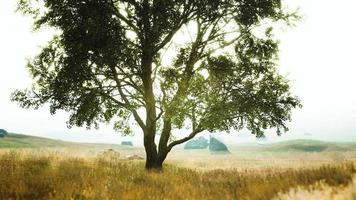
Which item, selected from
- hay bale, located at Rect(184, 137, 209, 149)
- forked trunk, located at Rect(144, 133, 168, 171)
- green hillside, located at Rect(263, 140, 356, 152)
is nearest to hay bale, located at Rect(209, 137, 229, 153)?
green hillside, located at Rect(263, 140, 356, 152)

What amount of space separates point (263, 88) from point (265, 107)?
0.88 metres

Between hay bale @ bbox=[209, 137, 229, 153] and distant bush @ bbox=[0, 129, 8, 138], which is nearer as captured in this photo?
distant bush @ bbox=[0, 129, 8, 138]

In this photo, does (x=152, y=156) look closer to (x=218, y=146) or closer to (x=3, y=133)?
(x=3, y=133)

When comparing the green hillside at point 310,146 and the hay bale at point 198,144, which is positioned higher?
the hay bale at point 198,144

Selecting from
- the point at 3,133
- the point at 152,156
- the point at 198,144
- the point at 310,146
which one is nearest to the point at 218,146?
the point at 310,146

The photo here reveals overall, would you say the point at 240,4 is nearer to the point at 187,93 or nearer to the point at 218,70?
the point at 218,70

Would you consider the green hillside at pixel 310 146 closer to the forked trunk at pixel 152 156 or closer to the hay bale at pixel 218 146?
the hay bale at pixel 218 146

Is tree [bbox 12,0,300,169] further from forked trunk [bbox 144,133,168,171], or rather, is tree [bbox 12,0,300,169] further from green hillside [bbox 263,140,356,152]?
green hillside [bbox 263,140,356,152]

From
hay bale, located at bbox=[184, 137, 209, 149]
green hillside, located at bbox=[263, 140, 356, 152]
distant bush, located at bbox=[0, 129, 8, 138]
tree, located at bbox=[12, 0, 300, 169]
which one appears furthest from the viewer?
hay bale, located at bbox=[184, 137, 209, 149]

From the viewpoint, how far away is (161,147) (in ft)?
68.6

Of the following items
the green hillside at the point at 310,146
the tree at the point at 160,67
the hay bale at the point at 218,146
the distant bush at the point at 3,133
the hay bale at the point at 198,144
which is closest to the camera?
the tree at the point at 160,67

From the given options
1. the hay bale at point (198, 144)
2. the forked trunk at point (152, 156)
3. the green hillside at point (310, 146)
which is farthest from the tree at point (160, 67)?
the hay bale at point (198, 144)

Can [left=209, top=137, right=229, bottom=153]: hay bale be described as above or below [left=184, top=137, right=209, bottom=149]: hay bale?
below

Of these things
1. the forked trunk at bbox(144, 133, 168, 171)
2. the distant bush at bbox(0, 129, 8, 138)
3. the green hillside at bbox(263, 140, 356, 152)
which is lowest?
the forked trunk at bbox(144, 133, 168, 171)
